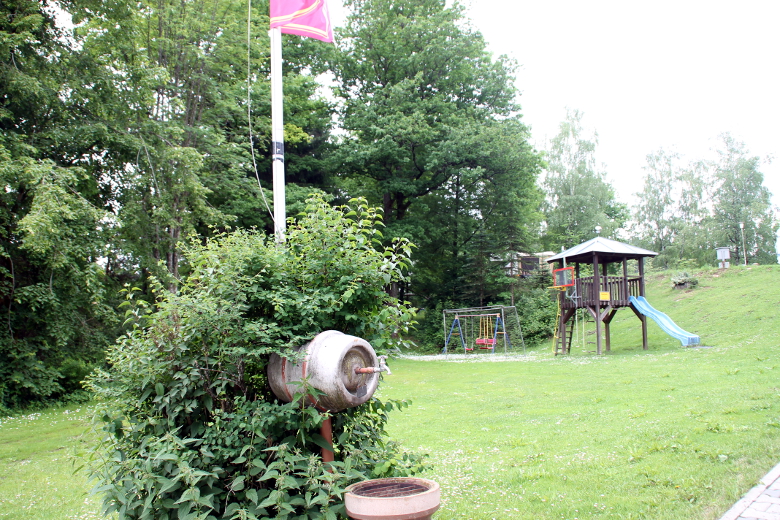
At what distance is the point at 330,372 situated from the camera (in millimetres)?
3096

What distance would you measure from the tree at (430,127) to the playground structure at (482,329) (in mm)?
3033

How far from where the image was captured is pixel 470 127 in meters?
25.1

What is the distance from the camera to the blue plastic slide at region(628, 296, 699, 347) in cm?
1634

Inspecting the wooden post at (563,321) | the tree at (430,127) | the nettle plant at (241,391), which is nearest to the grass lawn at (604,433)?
the nettle plant at (241,391)

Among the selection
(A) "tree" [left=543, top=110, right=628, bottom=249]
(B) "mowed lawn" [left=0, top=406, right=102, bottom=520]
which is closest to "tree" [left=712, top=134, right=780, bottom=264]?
(A) "tree" [left=543, top=110, right=628, bottom=249]

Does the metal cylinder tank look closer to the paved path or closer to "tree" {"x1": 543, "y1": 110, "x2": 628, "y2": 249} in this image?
the paved path

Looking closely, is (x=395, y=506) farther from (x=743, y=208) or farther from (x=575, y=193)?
(x=743, y=208)

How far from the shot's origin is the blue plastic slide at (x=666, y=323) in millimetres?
16344

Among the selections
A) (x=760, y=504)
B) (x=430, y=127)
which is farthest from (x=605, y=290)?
(x=760, y=504)

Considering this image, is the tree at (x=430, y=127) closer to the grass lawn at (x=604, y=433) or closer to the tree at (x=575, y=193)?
the tree at (x=575, y=193)

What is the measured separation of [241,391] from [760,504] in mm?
3668

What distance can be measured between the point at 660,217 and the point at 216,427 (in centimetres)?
5101

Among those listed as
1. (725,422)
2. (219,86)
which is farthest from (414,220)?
Answer: (725,422)

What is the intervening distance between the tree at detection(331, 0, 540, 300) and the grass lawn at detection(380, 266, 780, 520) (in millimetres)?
13065
